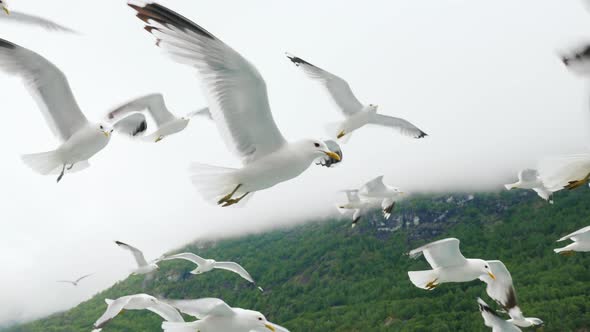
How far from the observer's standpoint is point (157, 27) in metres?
4.00

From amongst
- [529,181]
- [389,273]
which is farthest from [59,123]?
[389,273]

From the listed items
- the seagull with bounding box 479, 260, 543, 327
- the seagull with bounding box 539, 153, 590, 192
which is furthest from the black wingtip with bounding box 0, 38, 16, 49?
the seagull with bounding box 479, 260, 543, 327

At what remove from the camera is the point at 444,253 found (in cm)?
818

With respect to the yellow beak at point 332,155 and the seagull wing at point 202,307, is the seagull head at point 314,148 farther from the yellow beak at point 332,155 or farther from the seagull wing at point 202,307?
the seagull wing at point 202,307

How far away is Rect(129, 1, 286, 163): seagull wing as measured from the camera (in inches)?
159

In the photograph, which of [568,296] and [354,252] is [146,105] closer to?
[568,296]

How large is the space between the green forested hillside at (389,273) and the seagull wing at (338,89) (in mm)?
31217

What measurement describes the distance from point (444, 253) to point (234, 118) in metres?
4.27

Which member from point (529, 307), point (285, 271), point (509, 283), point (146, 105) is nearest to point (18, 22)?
point (146, 105)

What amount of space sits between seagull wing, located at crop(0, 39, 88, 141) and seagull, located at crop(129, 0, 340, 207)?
280 centimetres

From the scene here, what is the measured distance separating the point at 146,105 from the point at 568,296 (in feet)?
131

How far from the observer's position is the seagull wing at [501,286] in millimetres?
8289

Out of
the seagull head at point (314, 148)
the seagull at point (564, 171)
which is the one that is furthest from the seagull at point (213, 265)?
the seagull at point (564, 171)

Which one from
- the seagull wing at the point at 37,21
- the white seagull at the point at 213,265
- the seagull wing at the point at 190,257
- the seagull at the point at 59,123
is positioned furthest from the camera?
the white seagull at the point at 213,265
